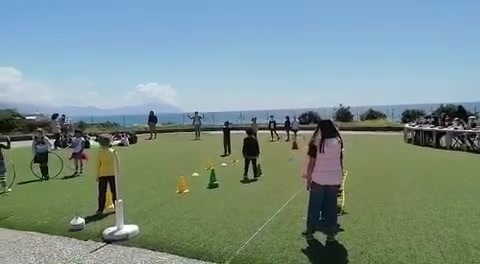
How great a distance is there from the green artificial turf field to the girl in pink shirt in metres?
0.26

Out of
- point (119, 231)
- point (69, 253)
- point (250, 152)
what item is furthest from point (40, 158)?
point (69, 253)

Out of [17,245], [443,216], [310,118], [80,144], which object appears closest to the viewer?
[17,245]

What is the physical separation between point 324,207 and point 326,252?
701 mm

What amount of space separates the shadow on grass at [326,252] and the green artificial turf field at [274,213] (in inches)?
0.5

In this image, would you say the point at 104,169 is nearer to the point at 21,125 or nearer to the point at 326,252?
the point at 326,252

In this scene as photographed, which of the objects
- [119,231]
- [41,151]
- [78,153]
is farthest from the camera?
[78,153]

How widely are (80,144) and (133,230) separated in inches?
316

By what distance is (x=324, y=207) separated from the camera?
6.41 metres

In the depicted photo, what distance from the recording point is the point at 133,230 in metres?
→ 6.93

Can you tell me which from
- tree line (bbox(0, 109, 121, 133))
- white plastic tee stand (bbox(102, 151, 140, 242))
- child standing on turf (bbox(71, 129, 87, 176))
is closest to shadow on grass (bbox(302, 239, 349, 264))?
white plastic tee stand (bbox(102, 151, 140, 242))

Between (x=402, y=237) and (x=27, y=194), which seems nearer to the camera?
(x=402, y=237)

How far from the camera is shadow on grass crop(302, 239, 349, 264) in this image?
5605mm

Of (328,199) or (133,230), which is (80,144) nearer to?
(133,230)

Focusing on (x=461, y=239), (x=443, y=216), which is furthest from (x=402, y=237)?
(x=443, y=216)
